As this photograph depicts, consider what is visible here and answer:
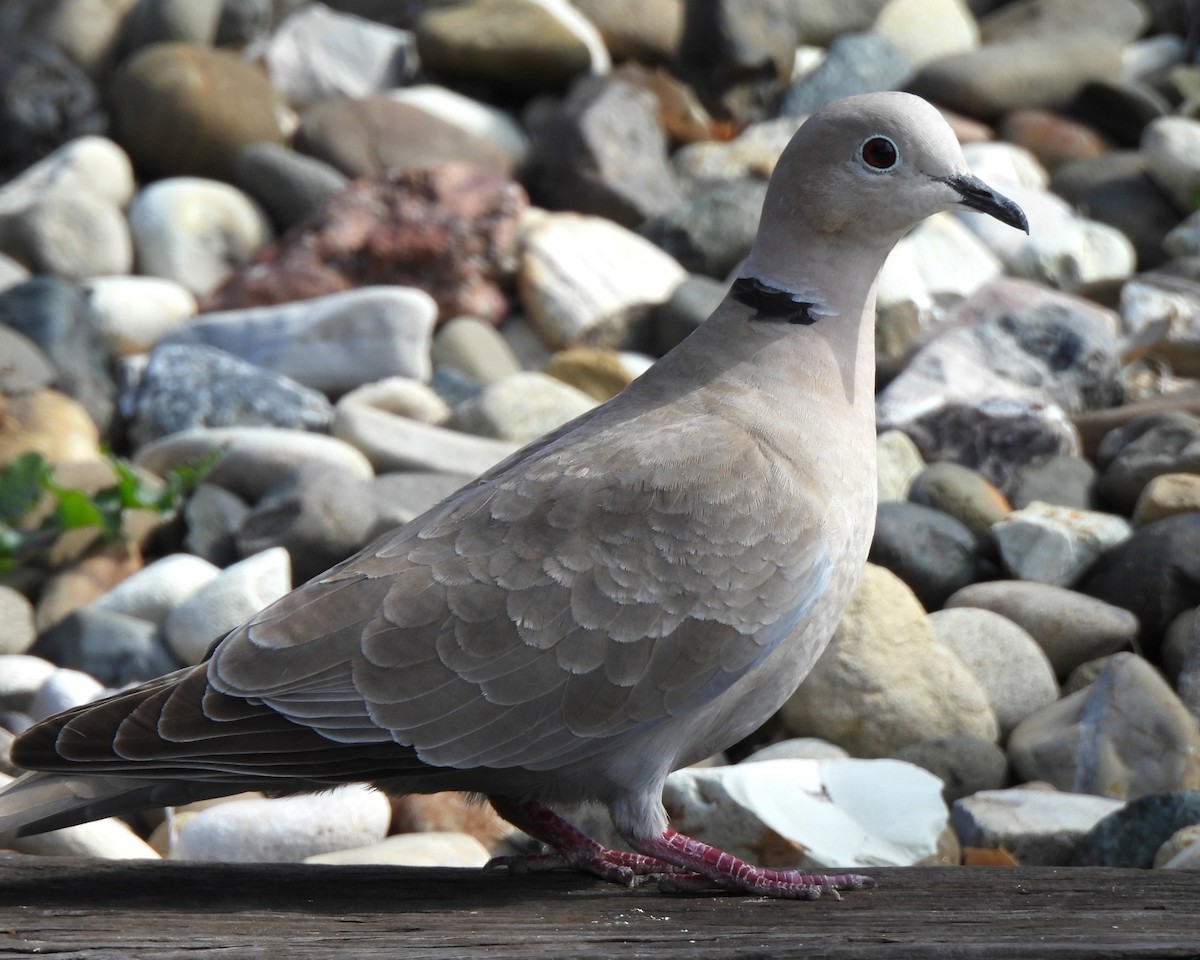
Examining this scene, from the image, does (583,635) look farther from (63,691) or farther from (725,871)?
(63,691)

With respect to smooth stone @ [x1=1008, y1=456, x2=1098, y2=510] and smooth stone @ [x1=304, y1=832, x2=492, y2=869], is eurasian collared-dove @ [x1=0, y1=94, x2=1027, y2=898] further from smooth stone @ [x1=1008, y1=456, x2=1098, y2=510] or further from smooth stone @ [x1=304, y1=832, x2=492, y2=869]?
smooth stone @ [x1=1008, y1=456, x2=1098, y2=510]

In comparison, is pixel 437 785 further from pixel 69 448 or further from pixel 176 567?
pixel 69 448

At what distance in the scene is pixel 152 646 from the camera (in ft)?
18.7

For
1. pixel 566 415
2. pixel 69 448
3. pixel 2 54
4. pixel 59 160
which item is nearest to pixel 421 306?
pixel 566 415

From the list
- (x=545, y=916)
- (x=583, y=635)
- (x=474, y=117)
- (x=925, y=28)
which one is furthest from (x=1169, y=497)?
(x=925, y=28)

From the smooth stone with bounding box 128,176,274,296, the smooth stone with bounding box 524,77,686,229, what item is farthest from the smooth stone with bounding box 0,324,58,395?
the smooth stone with bounding box 524,77,686,229

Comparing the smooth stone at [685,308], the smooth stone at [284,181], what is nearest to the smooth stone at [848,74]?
the smooth stone at [685,308]

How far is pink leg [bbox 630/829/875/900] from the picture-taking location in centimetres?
303

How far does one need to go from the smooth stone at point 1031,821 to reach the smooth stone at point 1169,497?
1.45 m

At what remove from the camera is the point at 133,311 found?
858 centimetres

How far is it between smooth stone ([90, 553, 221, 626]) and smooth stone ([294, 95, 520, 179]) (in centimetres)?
428

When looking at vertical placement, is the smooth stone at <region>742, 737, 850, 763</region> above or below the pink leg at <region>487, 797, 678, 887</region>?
above

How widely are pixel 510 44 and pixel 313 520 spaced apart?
5.36 metres

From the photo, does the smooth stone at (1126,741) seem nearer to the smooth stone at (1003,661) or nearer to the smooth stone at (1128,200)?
the smooth stone at (1003,661)
